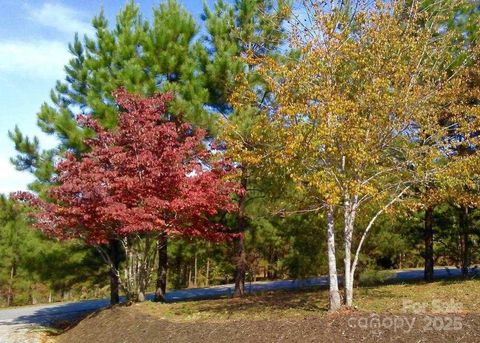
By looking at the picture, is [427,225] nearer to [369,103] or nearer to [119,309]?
[369,103]

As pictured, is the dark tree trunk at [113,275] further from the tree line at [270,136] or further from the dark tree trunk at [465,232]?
the dark tree trunk at [465,232]

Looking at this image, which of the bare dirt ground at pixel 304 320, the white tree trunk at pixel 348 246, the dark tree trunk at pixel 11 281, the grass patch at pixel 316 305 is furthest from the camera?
the dark tree trunk at pixel 11 281

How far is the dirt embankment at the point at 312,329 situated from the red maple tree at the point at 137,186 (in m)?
2.22

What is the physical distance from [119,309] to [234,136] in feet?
15.1

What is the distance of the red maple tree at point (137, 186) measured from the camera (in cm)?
1030

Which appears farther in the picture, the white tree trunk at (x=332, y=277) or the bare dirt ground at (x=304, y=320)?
the white tree trunk at (x=332, y=277)

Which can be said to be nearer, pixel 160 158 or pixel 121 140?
pixel 160 158

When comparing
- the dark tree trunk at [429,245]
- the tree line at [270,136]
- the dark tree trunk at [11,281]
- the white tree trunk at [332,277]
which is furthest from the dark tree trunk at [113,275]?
the dark tree trunk at [11,281]

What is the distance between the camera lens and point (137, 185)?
10352 millimetres

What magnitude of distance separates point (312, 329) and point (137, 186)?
5262 mm

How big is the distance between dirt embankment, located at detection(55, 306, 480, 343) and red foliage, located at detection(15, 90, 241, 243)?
2.21 meters

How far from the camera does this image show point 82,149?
42.5 feet

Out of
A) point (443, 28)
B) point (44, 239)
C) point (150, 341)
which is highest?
point (443, 28)

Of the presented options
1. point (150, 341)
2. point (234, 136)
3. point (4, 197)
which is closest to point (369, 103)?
point (234, 136)
